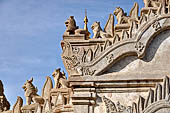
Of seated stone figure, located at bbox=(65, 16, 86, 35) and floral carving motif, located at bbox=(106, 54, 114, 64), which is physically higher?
seated stone figure, located at bbox=(65, 16, 86, 35)

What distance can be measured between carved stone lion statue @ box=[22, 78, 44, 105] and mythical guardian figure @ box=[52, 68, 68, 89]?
730mm

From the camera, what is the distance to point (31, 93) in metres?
16.1

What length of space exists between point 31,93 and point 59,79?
3.44ft

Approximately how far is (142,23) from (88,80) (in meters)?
2.52

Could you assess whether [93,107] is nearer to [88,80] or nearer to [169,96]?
[88,80]

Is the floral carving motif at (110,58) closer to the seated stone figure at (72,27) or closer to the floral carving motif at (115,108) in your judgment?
the floral carving motif at (115,108)

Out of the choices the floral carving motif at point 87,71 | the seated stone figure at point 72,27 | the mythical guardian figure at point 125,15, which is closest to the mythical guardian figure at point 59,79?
the floral carving motif at point 87,71

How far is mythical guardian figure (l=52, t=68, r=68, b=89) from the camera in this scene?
16031 millimetres

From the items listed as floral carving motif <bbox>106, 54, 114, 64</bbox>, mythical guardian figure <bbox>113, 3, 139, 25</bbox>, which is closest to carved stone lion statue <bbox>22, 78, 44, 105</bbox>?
floral carving motif <bbox>106, 54, 114, 64</bbox>

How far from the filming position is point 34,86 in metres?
16.5

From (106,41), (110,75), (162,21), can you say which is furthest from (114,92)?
(162,21)

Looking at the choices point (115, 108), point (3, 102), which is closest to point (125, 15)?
point (115, 108)

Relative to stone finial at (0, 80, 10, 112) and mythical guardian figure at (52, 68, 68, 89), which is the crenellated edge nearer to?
mythical guardian figure at (52, 68, 68, 89)

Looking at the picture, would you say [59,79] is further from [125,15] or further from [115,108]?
[125,15]
